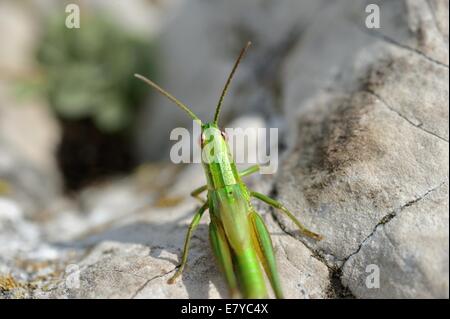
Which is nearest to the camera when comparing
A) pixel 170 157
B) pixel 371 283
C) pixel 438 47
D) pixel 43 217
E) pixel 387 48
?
pixel 371 283

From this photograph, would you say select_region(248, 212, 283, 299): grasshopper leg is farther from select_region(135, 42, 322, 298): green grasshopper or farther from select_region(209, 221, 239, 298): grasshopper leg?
select_region(209, 221, 239, 298): grasshopper leg

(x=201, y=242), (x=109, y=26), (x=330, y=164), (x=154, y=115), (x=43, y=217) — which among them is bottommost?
(x=201, y=242)

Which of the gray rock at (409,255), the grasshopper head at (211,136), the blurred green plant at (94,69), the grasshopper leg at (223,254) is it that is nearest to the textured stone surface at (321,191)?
the gray rock at (409,255)

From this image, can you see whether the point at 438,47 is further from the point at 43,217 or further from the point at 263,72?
the point at 43,217

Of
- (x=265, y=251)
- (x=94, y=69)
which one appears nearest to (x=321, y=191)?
(x=265, y=251)

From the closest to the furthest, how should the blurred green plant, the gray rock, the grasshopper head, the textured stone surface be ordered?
the gray rock < the textured stone surface < the grasshopper head < the blurred green plant

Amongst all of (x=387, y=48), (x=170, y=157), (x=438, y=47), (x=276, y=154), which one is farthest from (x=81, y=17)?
(x=438, y=47)

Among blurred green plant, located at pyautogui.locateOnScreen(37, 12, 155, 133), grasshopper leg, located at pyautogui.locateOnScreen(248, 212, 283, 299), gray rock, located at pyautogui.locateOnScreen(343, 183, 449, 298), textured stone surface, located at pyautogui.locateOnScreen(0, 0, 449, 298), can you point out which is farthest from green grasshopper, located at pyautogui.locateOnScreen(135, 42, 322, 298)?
blurred green plant, located at pyautogui.locateOnScreen(37, 12, 155, 133)

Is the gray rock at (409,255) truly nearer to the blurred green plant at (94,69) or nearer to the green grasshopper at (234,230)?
the green grasshopper at (234,230)
